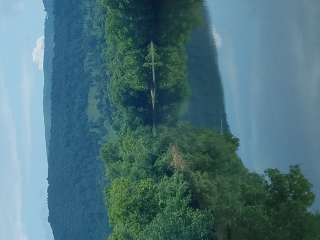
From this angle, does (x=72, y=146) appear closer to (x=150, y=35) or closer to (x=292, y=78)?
(x=150, y=35)

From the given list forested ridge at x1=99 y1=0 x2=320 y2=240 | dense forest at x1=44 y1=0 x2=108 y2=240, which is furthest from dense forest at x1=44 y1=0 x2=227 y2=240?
forested ridge at x1=99 y1=0 x2=320 y2=240

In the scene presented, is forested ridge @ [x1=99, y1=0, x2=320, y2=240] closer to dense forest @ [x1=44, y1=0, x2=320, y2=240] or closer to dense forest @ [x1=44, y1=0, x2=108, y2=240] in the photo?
dense forest @ [x1=44, y1=0, x2=320, y2=240]

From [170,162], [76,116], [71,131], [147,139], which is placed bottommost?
[170,162]

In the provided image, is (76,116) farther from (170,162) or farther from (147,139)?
(170,162)

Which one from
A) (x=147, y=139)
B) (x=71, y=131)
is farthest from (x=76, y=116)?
(x=147, y=139)

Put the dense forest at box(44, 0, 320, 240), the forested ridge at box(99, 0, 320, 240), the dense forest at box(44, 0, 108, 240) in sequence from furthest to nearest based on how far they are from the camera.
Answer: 1. the dense forest at box(44, 0, 108, 240)
2. the dense forest at box(44, 0, 320, 240)
3. the forested ridge at box(99, 0, 320, 240)

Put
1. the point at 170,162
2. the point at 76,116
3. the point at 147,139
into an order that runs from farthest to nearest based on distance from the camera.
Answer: the point at 76,116 → the point at 147,139 → the point at 170,162

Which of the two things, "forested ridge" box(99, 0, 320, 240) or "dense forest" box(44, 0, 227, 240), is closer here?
"forested ridge" box(99, 0, 320, 240)

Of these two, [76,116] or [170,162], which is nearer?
[170,162]

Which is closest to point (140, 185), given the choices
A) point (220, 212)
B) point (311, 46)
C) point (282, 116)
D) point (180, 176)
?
point (180, 176)
